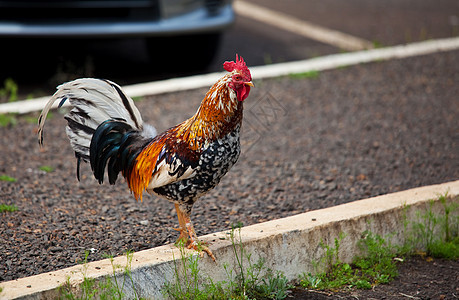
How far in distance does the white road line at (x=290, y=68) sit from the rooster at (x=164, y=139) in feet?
9.36

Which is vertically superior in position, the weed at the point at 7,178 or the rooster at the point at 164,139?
the rooster at the point at 164,139

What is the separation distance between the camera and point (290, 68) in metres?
7.54

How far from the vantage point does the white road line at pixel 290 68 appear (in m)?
6.16

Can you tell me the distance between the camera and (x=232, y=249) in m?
3.42

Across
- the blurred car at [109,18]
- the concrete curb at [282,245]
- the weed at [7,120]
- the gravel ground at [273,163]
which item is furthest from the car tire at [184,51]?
the concrete curb at [282,245]

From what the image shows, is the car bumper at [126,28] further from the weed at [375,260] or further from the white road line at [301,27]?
the weed at [375,260]

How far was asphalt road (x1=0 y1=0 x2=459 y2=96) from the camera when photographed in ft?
24.5

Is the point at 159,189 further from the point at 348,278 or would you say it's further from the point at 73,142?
the point at 348,278

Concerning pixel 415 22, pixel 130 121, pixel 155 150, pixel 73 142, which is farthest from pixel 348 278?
pixel 415 22

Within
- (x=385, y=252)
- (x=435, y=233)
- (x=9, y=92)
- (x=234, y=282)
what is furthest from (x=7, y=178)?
(x=435, y=233)

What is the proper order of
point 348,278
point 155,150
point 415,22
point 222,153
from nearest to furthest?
point 222,153
point 155,150
point 348,278
point 415,22

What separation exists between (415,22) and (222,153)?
839cm

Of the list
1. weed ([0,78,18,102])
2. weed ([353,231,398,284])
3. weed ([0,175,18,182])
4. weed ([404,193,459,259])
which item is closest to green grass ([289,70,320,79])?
weed ([0,78,18,102])

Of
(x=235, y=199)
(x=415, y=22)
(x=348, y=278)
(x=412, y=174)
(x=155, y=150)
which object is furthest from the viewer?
(x=415, y=22)
